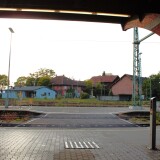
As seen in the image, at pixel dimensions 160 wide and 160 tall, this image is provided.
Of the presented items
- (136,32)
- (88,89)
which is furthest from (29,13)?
(88,89)

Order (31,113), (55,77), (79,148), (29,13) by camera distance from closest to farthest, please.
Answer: (29,13) < (79,148) < (31,113) < (55,77)

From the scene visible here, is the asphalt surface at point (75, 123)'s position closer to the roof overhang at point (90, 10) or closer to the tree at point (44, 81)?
the roof overhang at point (90, 10)

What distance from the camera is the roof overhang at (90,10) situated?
9820mm

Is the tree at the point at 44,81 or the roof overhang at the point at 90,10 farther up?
the tree at the point at 44,81

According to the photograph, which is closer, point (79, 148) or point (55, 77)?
point (79, 148)

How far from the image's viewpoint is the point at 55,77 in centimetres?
13488

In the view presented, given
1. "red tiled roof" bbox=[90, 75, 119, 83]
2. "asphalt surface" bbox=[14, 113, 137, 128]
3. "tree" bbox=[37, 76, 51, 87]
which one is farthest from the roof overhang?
"red tiled roof" bbox=[90, 75, 119, 83]

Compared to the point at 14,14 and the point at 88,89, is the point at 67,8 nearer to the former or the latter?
the point at 14,14

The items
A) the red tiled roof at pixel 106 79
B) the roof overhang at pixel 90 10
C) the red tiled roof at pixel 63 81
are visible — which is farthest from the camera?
the red tiled roof at pixel 106 79

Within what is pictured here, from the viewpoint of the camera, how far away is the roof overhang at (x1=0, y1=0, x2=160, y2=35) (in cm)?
982

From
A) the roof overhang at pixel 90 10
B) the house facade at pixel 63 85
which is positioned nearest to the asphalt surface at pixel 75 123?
the roof overhang at pixel 90 10

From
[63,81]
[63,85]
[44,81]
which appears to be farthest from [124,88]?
[44,81]

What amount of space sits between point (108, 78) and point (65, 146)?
125514 mm

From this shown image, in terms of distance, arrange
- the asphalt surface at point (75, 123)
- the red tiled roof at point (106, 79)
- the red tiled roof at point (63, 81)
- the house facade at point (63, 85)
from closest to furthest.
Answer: the asphalt surface at point (75, 123) < the house facade at point (63, 85) < the red tiled roof at point (63, 81) < the red tiled roof at point (106, 79)
